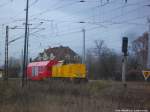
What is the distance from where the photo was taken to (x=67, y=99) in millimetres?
26047

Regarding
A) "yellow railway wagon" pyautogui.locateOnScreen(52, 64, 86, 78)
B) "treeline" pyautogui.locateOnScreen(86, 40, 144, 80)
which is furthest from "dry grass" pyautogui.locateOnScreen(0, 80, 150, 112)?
"treeline" pyautogui.locateOnScreen(86, 40, 144, 80)

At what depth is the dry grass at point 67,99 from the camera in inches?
774

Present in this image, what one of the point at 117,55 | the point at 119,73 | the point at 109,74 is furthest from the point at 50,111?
the point at 117,55

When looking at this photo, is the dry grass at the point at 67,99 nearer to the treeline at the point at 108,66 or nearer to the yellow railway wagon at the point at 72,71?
the yellow railway wagon at the point at 72,71

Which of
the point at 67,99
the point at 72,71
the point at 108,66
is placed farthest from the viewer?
the point at 108,66

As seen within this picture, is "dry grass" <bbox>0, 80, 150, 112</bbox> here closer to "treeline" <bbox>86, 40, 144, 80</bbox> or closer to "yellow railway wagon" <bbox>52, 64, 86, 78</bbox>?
"yellow railway wagon" <bbox>52, 64, 86, 78</bbox>

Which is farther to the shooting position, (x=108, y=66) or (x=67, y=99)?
(x=108, y=66)

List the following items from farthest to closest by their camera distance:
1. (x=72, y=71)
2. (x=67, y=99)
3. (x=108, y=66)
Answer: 1. (x=108, y=66)
2. (x=72, y=71)
3. (x=67, y=99)

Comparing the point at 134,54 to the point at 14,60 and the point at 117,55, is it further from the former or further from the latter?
the point at 14,60

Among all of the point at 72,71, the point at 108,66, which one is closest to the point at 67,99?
the point at 72,71

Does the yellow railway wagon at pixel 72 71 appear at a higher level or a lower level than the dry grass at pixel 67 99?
higher

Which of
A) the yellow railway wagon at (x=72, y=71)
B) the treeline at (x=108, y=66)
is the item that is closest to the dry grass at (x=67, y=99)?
the yellow railway wagon at (x=72, y=71)

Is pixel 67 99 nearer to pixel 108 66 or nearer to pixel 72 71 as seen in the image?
pixel 72 71

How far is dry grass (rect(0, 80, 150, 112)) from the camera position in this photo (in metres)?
19.7
